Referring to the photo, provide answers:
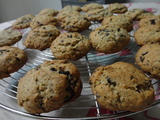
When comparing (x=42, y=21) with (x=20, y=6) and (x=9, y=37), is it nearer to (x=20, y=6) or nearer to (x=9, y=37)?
(x=9, y=37)

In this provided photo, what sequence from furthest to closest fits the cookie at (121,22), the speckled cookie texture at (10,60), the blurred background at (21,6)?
the blurred background at (21,6) < the cookie at (121,22) < the speckled cookie texture at (10,60)

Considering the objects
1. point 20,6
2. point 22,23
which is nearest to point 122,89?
point 22,23

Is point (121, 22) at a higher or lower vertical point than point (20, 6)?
higher

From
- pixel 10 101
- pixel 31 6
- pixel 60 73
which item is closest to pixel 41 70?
pixel 60 73

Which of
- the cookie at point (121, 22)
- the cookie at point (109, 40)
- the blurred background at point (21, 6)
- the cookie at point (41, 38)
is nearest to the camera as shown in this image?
the cookie at point (109, 40)

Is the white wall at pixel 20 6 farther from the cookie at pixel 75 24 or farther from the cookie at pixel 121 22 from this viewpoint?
the cookie at pixel 121 22

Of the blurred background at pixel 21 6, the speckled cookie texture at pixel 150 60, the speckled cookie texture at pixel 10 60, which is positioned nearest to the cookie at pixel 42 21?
the speckled cookie texture at pixel 10 60

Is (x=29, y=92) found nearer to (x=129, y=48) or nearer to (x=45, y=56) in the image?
(x=45, y=56)
